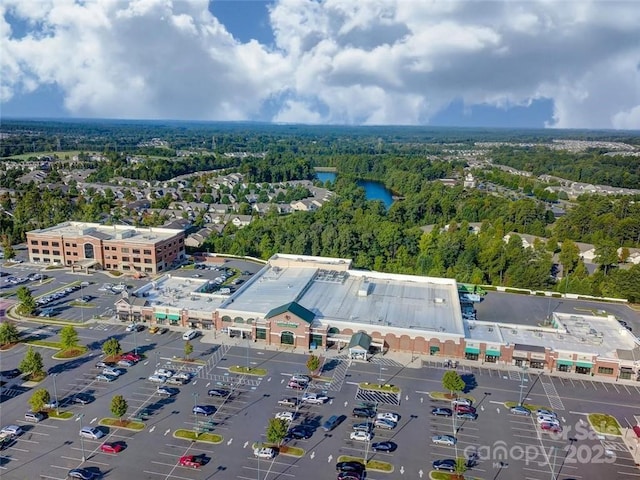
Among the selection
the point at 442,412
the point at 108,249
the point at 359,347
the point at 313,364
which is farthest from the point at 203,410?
the point at 108,249

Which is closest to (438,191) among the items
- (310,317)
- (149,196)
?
(149,196)

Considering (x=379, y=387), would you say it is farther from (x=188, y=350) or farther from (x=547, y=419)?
(x=188, y=350)

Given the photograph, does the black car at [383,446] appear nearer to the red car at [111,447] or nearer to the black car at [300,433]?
the black car at [300,433]

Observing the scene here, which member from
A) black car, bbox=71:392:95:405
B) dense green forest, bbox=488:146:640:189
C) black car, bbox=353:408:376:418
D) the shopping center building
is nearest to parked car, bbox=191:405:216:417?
black car, bbox=71:392:95:405

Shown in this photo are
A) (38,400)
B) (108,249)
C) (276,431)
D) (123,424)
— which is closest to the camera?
(276,431)

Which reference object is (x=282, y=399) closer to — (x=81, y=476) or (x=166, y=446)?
(x=166, y=446)
